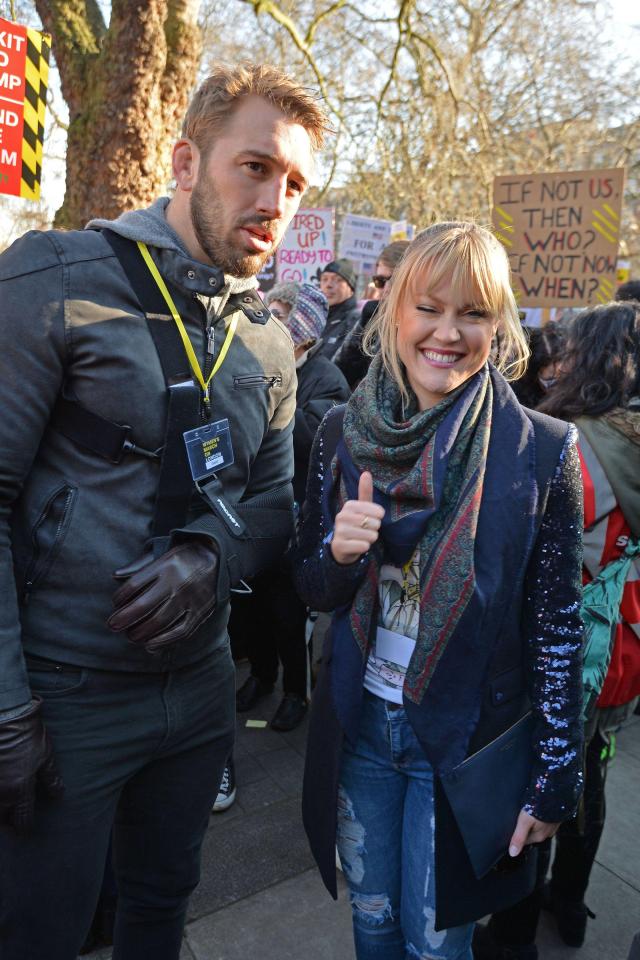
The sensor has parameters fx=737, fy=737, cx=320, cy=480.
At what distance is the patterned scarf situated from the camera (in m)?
1.40

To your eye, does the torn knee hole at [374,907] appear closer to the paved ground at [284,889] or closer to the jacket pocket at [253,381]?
the paved ground at [284,889]

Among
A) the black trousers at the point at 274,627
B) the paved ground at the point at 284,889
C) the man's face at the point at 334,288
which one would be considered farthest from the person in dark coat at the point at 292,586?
the man's face at the point at 334,288

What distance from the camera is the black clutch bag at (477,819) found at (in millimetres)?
1417

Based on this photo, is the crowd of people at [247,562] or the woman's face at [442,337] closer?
the crowd of people at [247,562]

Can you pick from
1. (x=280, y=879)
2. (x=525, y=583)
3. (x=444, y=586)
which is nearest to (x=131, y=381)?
(x=444, y=586)

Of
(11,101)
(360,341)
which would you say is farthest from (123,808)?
(11,101)

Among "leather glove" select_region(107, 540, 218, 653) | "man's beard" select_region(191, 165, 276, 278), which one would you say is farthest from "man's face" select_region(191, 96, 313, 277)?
"leather glove" select_region(107, 540, 218, 653)

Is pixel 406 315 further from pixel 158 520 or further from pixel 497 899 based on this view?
pixel 497 899

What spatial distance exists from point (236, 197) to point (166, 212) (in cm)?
19

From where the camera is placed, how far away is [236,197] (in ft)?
4.74

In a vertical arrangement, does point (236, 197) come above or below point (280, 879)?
above

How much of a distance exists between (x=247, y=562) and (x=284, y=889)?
56.5 inches

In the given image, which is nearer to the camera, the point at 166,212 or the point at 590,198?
the point at 166,212

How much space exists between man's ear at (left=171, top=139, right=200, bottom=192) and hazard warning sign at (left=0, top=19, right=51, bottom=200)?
321cm
